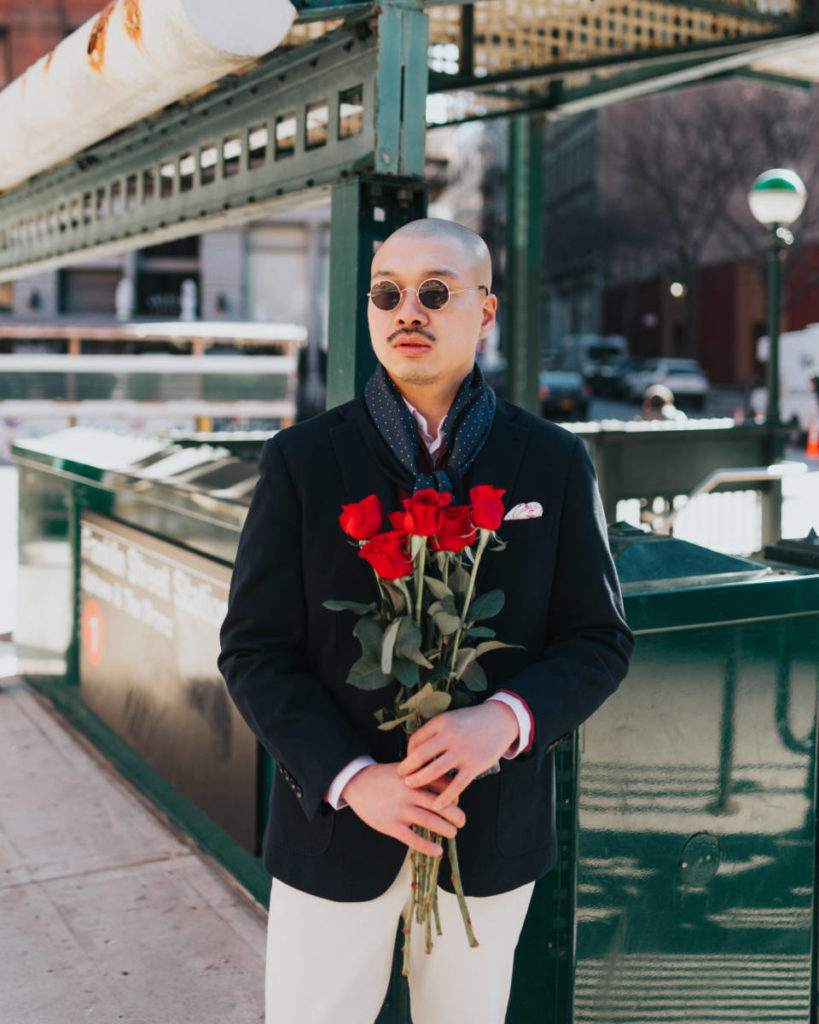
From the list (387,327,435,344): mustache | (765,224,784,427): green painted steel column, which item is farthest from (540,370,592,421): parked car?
(387,327,435,344): mustache

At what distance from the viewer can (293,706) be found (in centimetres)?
191

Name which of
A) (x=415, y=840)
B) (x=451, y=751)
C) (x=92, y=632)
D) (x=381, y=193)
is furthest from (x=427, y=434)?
(x=92, y=632)

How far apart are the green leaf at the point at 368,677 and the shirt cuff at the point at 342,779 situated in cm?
16

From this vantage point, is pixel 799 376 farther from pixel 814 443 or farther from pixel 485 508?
pixel 485 508

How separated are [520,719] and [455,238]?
31.9 inches

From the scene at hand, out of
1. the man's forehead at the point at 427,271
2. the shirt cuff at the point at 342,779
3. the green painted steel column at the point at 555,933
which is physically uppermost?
the man's forehead at the point at 427,271

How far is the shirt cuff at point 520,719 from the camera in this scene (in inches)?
74.0

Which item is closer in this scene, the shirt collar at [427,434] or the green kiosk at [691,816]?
the shirt collar at [427,434]

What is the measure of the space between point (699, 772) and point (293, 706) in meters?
1.37

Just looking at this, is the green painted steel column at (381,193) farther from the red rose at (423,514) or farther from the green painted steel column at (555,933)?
the red rose at (423,514)

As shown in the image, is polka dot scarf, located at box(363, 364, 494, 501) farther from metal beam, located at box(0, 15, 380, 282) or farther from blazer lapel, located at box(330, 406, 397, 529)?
metal beam, located at box(0, 15, 380, 282)

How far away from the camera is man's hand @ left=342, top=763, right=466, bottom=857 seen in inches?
70.3

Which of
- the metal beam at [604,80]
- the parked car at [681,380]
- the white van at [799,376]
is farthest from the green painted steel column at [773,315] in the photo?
the parked car at [681,380]

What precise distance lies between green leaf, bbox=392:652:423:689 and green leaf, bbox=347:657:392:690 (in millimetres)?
21
